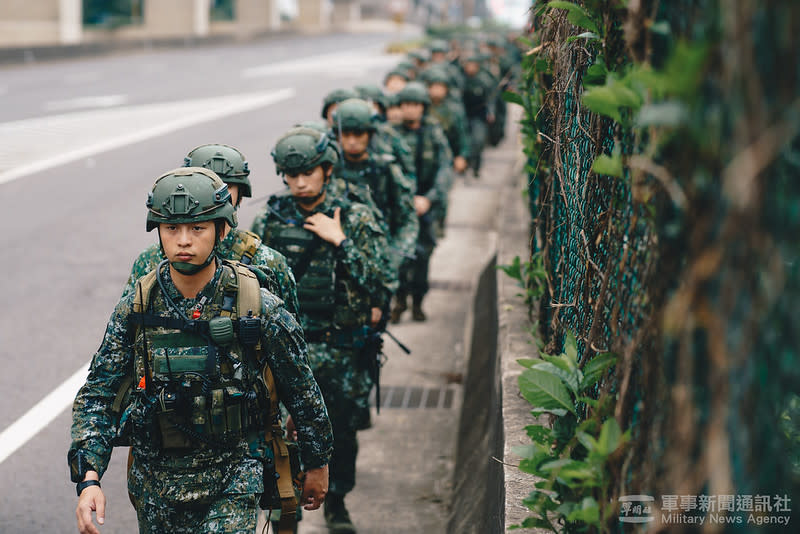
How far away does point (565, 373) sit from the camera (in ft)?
10.2

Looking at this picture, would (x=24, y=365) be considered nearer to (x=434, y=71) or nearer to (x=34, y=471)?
(x=34, y=471)

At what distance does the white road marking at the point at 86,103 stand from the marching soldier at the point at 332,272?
54.2 feet

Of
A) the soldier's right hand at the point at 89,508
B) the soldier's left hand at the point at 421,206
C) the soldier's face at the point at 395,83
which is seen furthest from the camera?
the soldier's face at the point at 395,83

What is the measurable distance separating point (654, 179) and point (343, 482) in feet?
12.1

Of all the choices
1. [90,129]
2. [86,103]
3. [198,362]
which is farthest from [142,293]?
Result: [86,103]

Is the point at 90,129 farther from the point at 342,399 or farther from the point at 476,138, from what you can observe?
the point at 342,399

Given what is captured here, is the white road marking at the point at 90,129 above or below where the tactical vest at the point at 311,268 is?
below

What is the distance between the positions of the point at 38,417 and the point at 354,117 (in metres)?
2.92

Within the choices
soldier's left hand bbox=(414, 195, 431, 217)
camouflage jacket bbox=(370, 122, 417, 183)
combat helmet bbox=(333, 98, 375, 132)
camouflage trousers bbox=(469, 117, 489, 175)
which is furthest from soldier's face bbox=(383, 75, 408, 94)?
combat helmet bbox=(333, 98, 375, 132)

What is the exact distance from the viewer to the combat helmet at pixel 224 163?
494 centimetres

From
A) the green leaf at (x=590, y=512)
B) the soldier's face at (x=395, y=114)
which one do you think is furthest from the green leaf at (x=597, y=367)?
the soldier's face at (x=395, y=114)

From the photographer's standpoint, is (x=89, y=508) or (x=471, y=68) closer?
(x=89, y=508)

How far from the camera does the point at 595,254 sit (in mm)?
3520

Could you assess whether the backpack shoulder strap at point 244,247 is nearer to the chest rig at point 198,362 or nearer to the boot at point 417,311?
the chest rig at point 198,362
